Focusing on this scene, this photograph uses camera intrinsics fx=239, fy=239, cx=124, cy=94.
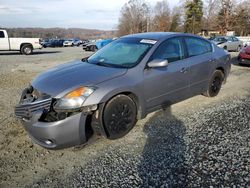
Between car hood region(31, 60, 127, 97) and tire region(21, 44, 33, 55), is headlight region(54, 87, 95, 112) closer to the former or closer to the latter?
car hood region(31, 60, 127, 97)

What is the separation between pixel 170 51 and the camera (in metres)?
4.33

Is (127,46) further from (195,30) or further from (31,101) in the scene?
(195,30)

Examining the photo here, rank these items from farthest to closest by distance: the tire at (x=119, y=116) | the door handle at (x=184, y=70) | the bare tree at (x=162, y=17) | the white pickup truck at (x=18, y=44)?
the bare tree at (x=162, y=17) → the white pickup truck at (x=18, y=44) → the door handle at (x=184, y=70) → the tire at (x=119, y=116)

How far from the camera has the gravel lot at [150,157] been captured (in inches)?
107

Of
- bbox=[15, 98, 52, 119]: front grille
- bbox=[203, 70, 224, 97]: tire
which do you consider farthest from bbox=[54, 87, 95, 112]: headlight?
bbox=[203, 70, 224, 97]: tire

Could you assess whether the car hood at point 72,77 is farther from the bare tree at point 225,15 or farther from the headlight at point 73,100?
the bare tree at point 225,15

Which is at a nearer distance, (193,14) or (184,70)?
(184,70)

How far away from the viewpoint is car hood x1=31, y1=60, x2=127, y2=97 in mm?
3299

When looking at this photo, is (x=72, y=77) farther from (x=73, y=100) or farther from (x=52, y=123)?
(x=52, y=123)

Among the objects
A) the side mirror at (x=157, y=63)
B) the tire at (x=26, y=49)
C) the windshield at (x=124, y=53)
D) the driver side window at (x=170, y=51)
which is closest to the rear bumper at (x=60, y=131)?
the windshield at (x=124, y=53)

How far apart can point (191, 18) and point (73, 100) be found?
2469 inches

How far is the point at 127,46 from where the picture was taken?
4.44m

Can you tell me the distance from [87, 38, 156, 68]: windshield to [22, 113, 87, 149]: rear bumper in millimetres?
1258

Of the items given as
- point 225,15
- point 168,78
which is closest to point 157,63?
point 168,78
